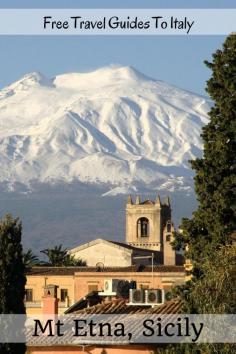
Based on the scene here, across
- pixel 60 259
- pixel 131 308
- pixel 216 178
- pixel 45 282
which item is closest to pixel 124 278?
pixel 45 282

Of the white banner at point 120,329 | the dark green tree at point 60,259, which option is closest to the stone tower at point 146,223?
the dark green tree at point 60,259

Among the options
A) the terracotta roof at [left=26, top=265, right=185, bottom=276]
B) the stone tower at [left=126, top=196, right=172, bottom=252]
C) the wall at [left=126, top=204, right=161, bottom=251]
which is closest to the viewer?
the terracotta roof at [left=26, top=265, right=185, bottom=276]

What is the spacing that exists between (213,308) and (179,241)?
212 inches

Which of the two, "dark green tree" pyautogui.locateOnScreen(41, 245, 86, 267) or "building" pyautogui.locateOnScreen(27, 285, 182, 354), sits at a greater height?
"dark green tree" pyautogui.locateOnScreen(41, 245, 86, 267)

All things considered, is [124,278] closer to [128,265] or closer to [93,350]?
[128,265]

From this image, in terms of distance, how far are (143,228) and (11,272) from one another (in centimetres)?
14819

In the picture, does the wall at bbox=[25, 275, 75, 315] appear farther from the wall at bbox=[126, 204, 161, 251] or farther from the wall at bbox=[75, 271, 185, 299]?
the wall at bbox=[126, 204, 161, 251]

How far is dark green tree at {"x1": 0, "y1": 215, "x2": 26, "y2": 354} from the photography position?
36594 millimetres

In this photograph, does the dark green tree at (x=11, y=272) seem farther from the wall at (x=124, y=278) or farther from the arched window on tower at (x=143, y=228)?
the arched window on tower at (x=143, y=228)

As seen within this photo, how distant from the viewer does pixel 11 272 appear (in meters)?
37.1

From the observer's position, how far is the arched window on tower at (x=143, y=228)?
603ft

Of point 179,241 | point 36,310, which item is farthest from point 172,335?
point 36,310

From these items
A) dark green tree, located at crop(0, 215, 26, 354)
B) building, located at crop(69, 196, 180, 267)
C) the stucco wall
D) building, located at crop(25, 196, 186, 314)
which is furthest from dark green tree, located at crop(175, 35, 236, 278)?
the stucco wall

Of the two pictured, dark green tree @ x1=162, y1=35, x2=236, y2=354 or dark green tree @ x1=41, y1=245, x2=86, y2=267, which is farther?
dark green tree @ x1=41, y1=245, x2=86, y2=267
